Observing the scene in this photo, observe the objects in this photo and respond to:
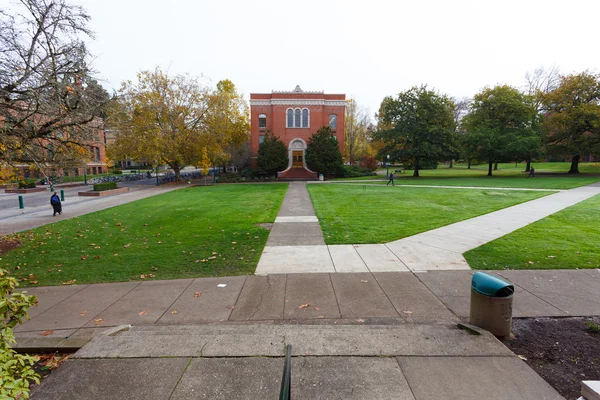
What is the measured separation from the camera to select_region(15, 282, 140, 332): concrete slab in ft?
15.4

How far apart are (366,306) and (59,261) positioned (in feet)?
26.3

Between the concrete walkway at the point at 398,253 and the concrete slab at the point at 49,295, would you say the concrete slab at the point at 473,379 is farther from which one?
the concrete slab at the point at 49,295

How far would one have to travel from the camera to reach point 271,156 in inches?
1607

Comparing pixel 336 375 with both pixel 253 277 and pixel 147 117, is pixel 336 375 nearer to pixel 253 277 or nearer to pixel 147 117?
pixel 253 277

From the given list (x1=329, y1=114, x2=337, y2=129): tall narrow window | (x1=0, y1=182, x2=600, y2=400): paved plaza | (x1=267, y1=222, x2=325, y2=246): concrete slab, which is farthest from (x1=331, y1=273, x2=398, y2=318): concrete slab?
(x1=329, y1=114, x2=337, y2=129): tall narrow window

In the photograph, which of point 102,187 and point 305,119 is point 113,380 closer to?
point 102,187

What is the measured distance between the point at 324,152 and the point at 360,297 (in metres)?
36.7

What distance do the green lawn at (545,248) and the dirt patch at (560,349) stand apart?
2.51 meters

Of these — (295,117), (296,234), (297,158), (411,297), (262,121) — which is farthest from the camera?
(262,121)

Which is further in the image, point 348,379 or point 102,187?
point 102,187

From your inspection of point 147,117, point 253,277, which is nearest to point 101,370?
point 253,277

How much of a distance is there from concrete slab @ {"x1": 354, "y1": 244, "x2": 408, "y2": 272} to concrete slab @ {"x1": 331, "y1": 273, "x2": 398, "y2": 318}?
65 centimetres

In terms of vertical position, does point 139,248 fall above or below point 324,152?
below

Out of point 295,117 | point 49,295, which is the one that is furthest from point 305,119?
point 49,295
